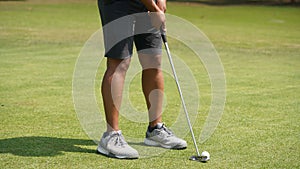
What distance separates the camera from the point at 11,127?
524cm

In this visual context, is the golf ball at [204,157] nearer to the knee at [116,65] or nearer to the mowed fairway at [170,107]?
the mowed fairway at [170,107]

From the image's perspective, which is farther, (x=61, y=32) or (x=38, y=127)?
(x=61, y=32)

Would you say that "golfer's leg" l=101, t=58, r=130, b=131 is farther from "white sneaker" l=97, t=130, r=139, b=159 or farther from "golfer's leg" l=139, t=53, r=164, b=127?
"golfer's leg" l=139, t=53, r=164, b=127

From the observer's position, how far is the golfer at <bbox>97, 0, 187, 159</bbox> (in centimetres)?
448

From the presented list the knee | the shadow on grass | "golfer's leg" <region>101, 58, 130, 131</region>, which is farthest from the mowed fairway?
the knee

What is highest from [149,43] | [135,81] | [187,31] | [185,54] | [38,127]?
[149,43]

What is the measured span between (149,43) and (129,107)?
1.82 m

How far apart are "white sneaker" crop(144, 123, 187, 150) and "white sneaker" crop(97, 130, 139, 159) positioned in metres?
0.32

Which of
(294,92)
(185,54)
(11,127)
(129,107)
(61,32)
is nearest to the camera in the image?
(11,127)

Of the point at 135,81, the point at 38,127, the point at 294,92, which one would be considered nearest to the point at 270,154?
the point at 38,127

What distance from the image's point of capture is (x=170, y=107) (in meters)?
6.39

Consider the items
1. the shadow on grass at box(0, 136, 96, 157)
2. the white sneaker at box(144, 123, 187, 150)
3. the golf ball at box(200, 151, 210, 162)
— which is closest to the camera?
the golf ball at box(200, 151, 210, 162)

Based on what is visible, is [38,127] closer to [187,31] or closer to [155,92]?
[155,92]

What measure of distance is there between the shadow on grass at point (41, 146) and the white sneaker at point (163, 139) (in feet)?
1.30
